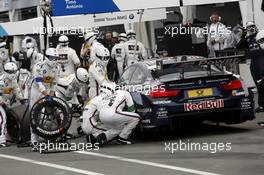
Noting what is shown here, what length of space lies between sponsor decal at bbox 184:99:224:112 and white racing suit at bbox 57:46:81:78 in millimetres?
4993

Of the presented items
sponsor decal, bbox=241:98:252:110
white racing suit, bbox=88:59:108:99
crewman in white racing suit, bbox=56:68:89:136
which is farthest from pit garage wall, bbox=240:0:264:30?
sponsor decal, bbox=241:98:252:110

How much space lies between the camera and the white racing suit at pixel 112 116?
10578 millimetres

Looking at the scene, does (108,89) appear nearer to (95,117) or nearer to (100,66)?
(95,117)

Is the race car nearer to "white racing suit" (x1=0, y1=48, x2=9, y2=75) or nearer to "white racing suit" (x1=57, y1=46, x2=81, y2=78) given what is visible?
"white racing suit" (x1=57, y1=46, x2=81, y2=78)

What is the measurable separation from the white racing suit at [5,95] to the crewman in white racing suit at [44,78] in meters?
0.80

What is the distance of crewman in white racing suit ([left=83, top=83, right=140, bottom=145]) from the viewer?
10578mm

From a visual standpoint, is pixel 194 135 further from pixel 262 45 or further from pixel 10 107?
pixel 10 107

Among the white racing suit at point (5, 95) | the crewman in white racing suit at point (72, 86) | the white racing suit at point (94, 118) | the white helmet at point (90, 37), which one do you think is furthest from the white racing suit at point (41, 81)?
the white helmet at point (90, 37)

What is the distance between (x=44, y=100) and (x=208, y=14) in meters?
17.3

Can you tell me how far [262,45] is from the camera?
1284cm

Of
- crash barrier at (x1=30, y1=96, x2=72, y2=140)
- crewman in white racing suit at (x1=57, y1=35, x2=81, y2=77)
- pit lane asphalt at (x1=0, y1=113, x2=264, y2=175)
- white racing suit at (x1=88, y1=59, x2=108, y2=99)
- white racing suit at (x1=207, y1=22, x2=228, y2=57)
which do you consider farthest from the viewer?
white racing suit at (x1=207, y1=22, x2=228, y2=57)

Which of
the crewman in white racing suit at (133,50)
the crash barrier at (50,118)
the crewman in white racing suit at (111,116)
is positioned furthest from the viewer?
the crewman in white racing suit at (133,50)

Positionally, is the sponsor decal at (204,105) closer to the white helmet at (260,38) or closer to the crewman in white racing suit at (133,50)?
the white helmet at (260,38)

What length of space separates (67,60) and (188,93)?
5110 mm
